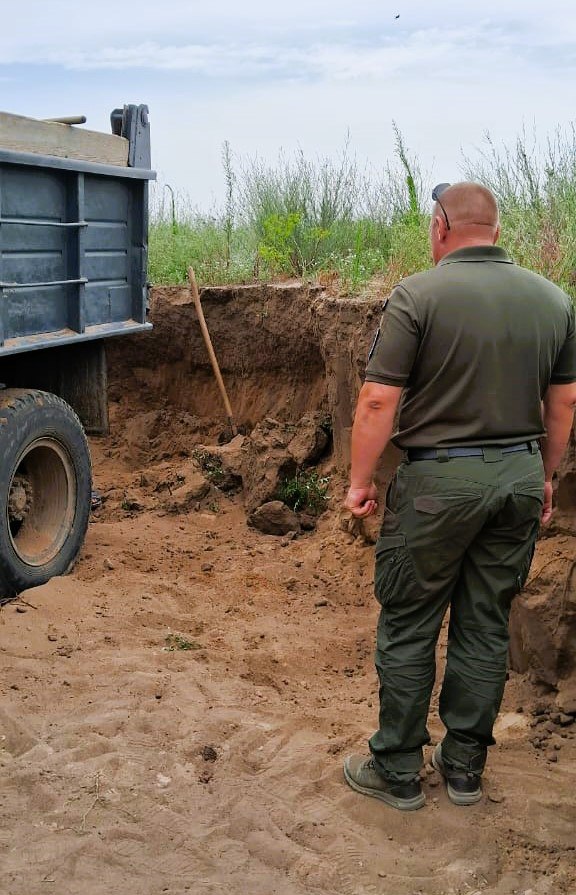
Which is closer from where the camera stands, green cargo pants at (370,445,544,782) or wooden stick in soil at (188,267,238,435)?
green cargo pants at (370,445,544,782)

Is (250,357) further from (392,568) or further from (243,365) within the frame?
Result: (392,568)

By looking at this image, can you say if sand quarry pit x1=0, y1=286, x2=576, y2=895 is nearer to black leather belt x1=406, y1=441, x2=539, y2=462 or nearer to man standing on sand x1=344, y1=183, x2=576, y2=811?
man standing on sand x1=344, y1=183, x2=576, y2=811

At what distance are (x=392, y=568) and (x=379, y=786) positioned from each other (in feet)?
2.91

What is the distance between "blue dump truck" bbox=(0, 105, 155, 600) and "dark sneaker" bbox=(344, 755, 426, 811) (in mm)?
2508

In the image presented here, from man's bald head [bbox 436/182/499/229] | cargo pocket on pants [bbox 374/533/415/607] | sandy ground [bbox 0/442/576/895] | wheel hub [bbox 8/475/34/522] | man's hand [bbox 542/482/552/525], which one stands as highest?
man's bald head [bbox 436/182/499/229]

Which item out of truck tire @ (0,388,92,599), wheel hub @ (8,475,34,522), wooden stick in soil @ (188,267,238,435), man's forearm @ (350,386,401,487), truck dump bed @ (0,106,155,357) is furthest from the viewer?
wooden stick in soil @ (188,267,238,435)

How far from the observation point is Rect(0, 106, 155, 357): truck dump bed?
5180 millimetres

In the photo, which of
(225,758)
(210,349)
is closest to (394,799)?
(225,758)

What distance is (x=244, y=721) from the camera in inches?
168

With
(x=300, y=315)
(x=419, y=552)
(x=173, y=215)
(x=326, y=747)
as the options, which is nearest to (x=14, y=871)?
(x=326, y=747)

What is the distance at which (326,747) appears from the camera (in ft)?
13.3

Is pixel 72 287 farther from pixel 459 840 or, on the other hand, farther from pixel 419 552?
pixel 459 840

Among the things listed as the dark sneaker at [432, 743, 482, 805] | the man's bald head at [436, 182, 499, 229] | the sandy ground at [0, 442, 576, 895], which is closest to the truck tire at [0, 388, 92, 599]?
the sandy ground at [0, 442, 576, 895]

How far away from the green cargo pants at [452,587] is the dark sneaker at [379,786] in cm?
5
